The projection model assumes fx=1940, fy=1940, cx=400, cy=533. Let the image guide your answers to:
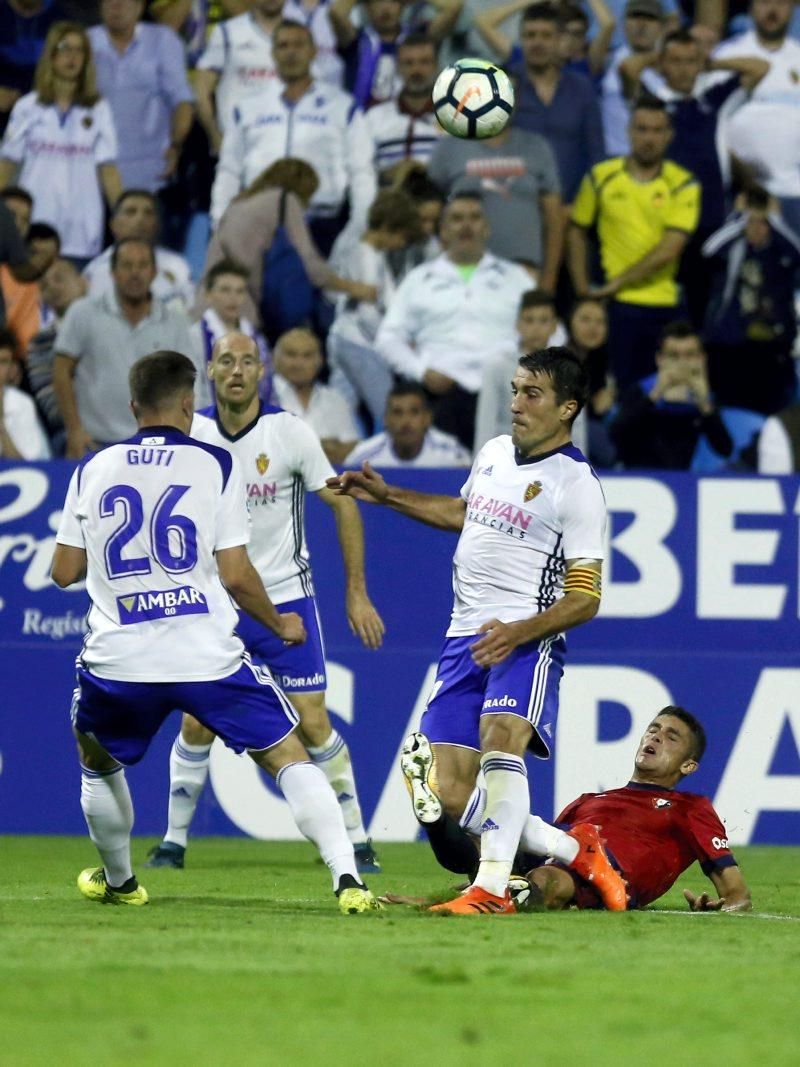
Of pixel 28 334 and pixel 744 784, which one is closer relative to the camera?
pixel 744 784

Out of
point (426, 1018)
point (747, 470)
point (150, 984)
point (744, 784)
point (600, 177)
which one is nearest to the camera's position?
point (426, 1018)

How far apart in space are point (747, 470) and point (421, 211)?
2.91m

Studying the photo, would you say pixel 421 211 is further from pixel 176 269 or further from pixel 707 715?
pixel 707 715

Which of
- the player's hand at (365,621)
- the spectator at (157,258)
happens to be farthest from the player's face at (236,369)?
the spectator at (157,258)

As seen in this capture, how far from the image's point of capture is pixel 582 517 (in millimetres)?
7230

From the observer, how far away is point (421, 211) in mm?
13516

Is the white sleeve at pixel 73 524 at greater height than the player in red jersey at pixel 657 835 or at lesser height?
greater

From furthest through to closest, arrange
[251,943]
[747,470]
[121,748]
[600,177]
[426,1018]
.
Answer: [600,177] → [747,470] → [121,748] → [251,943] → [426,1018]

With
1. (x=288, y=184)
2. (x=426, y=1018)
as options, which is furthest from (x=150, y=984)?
(x=288, y=184)

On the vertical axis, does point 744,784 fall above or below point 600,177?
below

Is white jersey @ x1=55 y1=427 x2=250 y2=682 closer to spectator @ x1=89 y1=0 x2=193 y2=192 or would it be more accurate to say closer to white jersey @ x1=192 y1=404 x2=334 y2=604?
white jersey @ x1=192 y1=404 x2=334 y2=604

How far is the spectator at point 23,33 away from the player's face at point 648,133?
4711mm

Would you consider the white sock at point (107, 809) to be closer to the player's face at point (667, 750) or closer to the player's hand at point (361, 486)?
the player's hand at point (361, 486)

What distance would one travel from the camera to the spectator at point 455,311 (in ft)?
41.8
